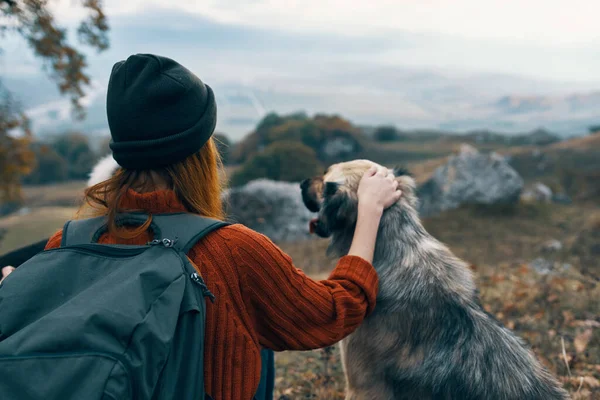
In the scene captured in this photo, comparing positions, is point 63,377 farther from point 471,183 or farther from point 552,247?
point 471,183

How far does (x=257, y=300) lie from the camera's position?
6.45 feet

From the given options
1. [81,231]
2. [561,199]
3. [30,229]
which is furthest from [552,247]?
[30,229]

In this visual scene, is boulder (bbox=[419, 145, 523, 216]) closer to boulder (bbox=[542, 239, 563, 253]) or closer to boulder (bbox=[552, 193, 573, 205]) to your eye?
boulder (bbox=[552, 193, 573, 205])

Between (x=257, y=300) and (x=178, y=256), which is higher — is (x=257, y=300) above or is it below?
below

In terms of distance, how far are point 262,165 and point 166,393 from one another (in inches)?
731

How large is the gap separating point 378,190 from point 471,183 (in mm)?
14551

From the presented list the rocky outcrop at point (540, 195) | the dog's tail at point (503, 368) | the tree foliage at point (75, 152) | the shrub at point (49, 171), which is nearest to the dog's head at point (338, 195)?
the dog's tail at point (503, 368)

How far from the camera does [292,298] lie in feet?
6.49

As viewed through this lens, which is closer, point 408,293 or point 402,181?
point 408,293

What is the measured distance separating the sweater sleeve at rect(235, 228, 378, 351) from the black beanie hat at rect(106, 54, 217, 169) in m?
0.44

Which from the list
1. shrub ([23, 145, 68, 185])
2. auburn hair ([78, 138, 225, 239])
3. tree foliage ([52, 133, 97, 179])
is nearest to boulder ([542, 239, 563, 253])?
auburn hair ([78, 138, 225, 239])

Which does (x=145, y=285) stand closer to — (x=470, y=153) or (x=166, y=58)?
(x=166, y=58)

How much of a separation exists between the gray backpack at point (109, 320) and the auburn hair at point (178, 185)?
107 millimetres

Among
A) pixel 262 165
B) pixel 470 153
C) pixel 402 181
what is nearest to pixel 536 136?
pixel 470 153
